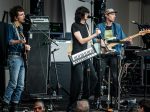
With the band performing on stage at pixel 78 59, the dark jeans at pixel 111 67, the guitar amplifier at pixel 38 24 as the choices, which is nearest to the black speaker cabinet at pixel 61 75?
the band performing on stage at pixel 78 59

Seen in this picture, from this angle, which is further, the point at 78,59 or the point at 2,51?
the point at 2,51

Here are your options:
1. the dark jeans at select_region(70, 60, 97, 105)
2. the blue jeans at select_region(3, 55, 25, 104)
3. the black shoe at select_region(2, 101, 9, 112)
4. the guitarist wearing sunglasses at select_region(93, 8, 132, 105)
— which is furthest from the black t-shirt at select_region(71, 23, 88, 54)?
the black shoe at select_region(2, 101, 9, 112)

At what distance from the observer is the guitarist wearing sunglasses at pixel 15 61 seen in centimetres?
781

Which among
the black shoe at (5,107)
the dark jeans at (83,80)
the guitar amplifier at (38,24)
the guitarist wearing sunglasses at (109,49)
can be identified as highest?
the guitar amplifier at (38,24)

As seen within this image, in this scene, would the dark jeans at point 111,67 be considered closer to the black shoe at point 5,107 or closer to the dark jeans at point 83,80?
the dark jeans at point 83,80

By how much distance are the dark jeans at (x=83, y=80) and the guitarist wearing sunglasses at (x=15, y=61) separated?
2.92 ft

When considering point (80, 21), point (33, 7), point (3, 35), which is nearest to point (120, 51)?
point (80, 21)

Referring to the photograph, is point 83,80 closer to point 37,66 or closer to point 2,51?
point 37,66

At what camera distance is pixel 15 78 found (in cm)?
783

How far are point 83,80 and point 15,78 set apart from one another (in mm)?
1181

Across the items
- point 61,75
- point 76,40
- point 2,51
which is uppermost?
point 76,40

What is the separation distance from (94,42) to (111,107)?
1211mm

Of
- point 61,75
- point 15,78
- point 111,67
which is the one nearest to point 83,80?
point 111,67

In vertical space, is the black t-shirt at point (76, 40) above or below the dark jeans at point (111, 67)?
above
